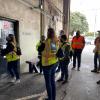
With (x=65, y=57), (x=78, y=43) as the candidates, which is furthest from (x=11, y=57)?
(x=78, y=43)

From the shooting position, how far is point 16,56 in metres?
8.16

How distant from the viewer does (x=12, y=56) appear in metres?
8.07

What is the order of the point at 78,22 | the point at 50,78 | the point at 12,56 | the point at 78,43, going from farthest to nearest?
the point at 78,22
the point at 78,43
the point at 12,56
the point at 50,78

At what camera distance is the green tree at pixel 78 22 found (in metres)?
50.4

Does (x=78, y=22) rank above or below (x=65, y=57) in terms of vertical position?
above

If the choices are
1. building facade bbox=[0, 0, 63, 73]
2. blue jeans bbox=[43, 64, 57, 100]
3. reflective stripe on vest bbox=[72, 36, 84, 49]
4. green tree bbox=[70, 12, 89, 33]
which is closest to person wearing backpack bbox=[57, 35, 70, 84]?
building facade bbox=[0, 0, 63, 73]

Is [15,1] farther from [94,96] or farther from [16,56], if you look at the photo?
[94,96]

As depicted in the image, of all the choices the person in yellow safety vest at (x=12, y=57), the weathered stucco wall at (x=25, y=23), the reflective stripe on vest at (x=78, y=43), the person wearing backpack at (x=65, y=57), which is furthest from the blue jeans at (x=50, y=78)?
the reflective stripe on vest at (x=78, y=43)

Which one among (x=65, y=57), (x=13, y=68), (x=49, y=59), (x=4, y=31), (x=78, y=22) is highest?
(x=78, y=22)

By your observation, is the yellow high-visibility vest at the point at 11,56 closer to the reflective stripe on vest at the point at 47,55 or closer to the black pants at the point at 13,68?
the black pants at the point at 13,68

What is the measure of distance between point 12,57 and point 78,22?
44.2m

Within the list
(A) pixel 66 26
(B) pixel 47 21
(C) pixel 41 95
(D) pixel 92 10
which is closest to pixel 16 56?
(C) pixel 41 95

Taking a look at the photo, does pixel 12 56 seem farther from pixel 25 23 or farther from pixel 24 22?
pixel 25 23

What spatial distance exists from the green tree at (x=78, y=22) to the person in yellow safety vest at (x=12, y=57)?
4170 centimetres
